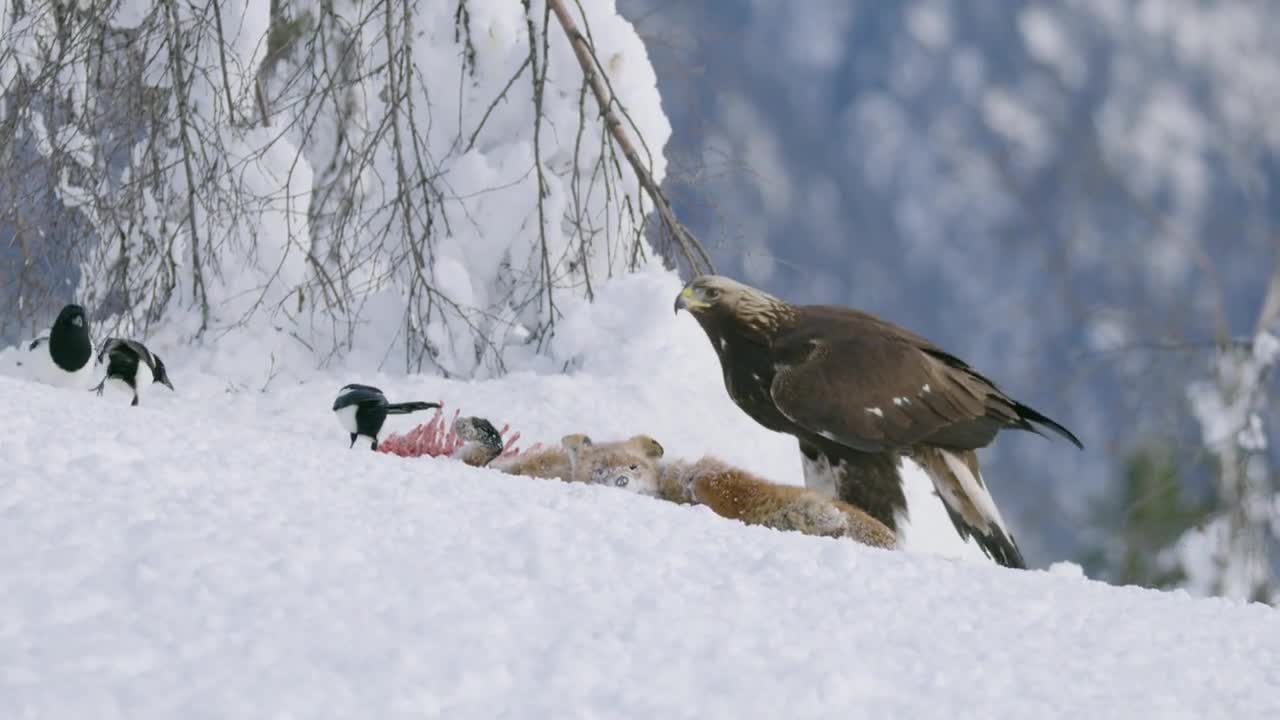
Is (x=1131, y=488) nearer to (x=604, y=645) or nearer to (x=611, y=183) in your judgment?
(x=611, y=183)

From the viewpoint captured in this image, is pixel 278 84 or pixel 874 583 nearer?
pixel 874 583

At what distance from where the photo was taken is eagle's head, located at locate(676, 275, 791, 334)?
3750mm

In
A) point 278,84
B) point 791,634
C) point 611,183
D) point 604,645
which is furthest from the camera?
point 278,84

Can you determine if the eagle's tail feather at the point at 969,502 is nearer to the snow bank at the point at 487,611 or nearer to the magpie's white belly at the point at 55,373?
the snow bank at the point at 487,611

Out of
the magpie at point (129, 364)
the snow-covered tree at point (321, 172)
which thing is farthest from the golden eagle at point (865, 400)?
the magpie at point (129, 364)

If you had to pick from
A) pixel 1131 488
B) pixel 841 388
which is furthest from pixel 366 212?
pixel 1131 488

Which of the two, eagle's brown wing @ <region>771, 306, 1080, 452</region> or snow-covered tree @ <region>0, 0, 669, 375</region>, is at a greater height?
snow-covered tree @ <region>0, 0, 669, 375</region>

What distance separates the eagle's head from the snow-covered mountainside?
1422 mm

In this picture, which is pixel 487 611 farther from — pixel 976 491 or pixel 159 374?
pixel 159 374

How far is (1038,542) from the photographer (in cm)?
722

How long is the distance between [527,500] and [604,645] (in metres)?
0.64

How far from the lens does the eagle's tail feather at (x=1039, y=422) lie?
12.0ft

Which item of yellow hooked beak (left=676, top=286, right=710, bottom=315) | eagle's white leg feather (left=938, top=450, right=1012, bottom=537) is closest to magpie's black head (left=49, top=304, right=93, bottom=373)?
yellow hooked beak (left=676, top=286, right=710, bottom=315)

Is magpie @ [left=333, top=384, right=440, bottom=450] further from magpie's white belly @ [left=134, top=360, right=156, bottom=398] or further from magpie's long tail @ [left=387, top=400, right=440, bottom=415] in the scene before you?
magpie's white belly @ [left=134, top=360, right=156, bottom=398]
